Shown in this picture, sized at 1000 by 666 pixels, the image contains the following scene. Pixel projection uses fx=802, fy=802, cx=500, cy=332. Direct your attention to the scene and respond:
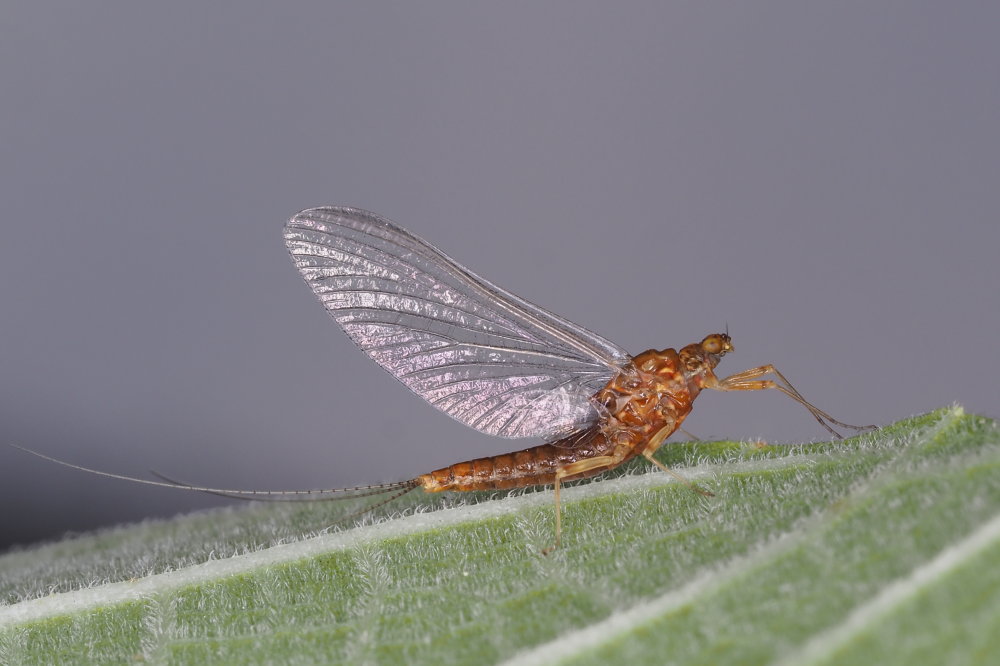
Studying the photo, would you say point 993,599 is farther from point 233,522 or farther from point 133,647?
point 233,522

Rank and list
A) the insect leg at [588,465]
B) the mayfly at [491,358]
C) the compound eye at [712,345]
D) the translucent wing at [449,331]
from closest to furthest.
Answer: the insect leg at [588,465]
the mayfly at [491,358]
the translucent wing at [449,331]
the compound eye at [712,345]

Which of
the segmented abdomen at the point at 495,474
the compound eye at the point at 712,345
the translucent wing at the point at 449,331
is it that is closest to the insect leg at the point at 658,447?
the segmented abdomen at the point at 495,474

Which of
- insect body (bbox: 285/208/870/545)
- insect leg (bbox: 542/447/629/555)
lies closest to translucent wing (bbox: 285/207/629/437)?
insect body (bbox: 285/208/870/545)

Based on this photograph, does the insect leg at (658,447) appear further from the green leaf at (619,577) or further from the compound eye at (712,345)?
the compound eye at (712,345)

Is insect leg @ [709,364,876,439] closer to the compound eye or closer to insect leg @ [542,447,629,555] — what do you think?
the compound eye

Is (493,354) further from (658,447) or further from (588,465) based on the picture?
(658,447)

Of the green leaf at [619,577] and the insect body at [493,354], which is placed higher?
the insect body at [493,354]
